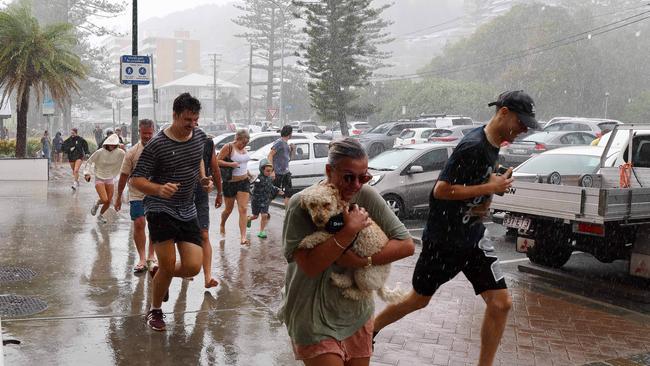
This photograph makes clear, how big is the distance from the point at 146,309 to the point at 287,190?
18.0 feet

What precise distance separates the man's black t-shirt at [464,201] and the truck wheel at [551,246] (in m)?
3.72

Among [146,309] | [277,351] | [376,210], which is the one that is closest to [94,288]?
[146,309]

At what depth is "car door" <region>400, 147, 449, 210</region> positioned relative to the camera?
1298 cm

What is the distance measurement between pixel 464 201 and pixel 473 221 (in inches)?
6.2

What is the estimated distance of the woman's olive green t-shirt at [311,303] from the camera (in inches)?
119

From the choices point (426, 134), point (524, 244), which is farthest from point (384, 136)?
point (524, 244)

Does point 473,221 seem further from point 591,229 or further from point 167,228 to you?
point 591,229

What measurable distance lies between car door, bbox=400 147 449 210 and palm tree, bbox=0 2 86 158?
11.2 meters

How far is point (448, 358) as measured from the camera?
17.8ft

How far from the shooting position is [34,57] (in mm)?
19500

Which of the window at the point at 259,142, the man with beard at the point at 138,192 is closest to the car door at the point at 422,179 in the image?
the man with beard at the point at 138,192

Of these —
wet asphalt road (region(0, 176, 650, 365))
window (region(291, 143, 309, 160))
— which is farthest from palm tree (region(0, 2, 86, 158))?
wet asphalt road (region(0, 176, 650, 365))

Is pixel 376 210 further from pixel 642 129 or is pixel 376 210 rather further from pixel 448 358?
pixel 642 129

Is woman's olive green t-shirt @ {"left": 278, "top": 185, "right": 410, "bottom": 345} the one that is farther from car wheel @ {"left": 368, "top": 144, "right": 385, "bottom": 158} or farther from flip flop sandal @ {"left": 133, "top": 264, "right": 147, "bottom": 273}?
car wheel @ {"left": 368, "top": 144, "right": 385, "bottom": 158}
